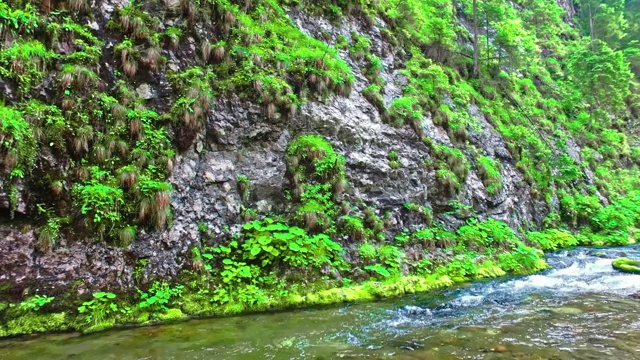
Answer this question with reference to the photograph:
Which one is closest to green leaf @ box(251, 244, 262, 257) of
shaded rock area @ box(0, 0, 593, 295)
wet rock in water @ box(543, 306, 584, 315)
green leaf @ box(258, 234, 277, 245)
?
green leaf @ box(258, 234, 277, 245)

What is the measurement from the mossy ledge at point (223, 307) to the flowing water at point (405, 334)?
29 cm

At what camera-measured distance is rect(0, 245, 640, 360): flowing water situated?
4.73m

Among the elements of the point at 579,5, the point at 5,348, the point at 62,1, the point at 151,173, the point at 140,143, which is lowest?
the point at 5,348

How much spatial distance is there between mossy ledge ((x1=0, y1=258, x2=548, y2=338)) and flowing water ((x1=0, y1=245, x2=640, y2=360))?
0.95 ft

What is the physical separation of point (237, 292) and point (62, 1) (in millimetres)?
7266

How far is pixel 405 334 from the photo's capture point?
5.57m

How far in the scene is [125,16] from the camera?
852cm

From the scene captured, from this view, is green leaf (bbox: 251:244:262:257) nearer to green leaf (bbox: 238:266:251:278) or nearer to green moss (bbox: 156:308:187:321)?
green leaf (bbox: 238:266:251:278)

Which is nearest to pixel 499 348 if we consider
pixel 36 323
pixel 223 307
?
pixel 223 307

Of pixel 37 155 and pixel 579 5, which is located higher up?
pixel 579 5

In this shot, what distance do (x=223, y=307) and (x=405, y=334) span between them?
333 cm

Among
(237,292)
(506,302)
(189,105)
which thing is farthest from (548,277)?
(189,105)

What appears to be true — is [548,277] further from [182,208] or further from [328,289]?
[182,208]

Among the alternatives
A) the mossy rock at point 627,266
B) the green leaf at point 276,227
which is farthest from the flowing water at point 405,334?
the mossy rock at point 627,266
